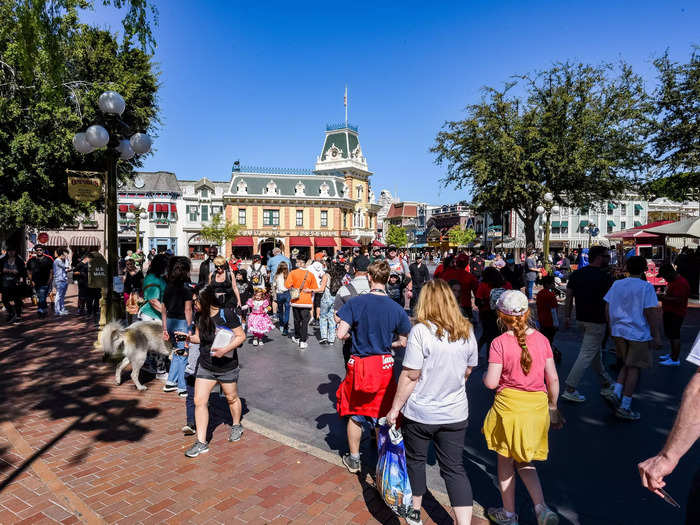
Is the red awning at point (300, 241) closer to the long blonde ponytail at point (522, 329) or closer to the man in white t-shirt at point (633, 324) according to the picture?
the man in white t-shirt at point (633, 324)

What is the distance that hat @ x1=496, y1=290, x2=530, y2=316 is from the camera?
3.03 m

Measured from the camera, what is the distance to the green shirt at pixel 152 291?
6840 millimetres

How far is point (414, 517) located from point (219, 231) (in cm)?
4083

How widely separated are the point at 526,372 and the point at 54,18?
8.90m

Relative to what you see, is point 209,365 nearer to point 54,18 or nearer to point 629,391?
point 629,391

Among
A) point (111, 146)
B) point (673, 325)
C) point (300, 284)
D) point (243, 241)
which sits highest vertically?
point (111, 146)

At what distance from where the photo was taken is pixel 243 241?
45.3m

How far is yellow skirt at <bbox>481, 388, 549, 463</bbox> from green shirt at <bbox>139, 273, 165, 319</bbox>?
5531 mm

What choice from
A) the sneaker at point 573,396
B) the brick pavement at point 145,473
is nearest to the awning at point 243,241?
the brick pavement at point 145,473

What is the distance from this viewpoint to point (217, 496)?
3.63m

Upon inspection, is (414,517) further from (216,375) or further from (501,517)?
(216,375)

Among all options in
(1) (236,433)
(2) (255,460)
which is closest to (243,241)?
(1) (236,433)

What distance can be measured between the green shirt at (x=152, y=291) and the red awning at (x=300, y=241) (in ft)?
135

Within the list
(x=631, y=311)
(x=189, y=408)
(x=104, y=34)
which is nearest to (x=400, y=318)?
(x=189, y=408)
